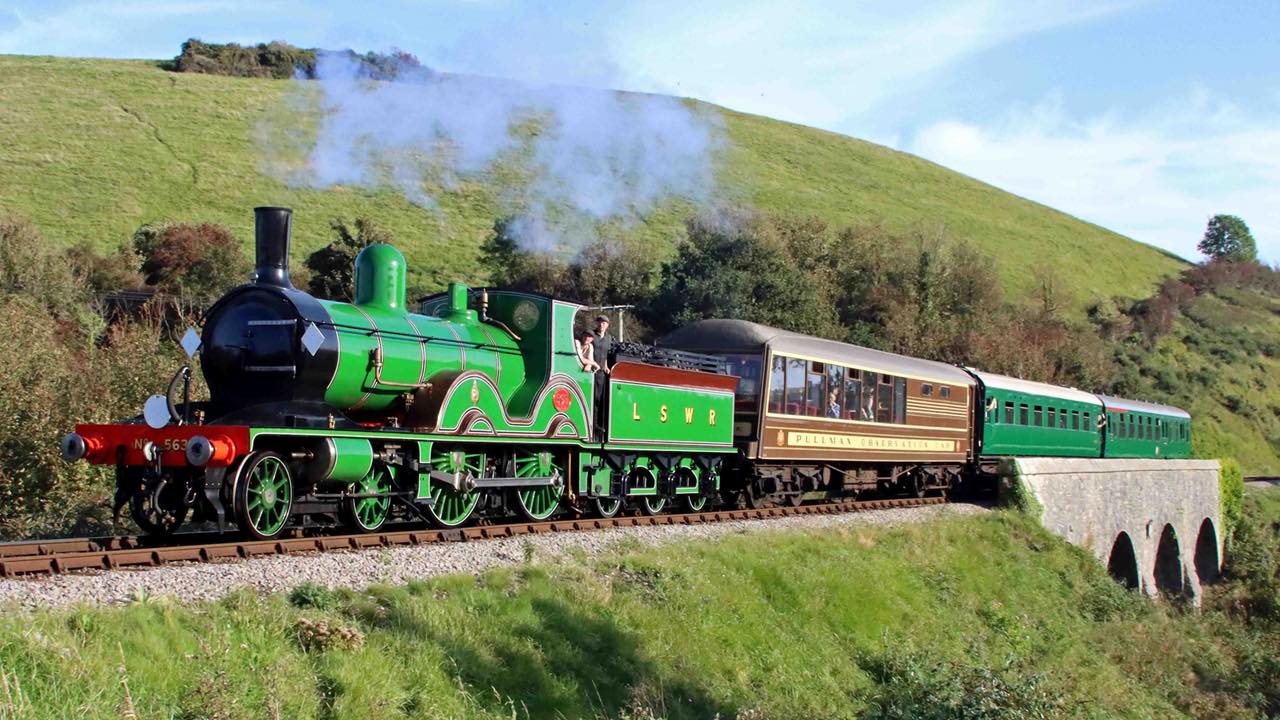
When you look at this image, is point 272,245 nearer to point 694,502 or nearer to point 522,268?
point 694,502

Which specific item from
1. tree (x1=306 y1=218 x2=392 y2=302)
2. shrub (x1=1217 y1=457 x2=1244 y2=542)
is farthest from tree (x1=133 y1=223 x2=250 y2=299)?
shrub (x1=1217 y1=457 x2=1244 y2=542)

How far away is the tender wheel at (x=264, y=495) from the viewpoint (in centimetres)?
1013

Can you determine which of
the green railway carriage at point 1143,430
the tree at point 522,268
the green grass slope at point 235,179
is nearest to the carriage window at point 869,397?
the green grass slope at point 235,179

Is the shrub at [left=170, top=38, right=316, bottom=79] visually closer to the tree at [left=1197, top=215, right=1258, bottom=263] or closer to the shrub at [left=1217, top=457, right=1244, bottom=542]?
the shrub at [left=1217, top=457, right=1244, bottom=542]

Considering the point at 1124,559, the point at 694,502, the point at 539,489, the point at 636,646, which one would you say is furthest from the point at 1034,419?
the point at 636,646

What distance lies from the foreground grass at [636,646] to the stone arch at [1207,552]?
2133cm

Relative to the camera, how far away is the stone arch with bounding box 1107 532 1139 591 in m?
30.4

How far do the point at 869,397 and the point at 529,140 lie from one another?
8631 mm

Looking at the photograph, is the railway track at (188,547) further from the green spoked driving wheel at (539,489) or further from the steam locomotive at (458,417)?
the green spoked driving wheel at (539,489)

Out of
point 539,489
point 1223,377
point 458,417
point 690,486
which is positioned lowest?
point 690,486

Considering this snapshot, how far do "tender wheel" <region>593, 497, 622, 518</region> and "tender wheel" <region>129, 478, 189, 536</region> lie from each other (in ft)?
20.8

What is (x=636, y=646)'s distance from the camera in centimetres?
985

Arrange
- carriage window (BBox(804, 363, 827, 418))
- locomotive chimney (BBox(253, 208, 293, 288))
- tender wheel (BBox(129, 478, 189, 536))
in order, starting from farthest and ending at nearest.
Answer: carriage window (BBox(804, 363, 827, 418))
locomotive chimney (BBox(253, 208, 293, 288))
tender wheel (BBox(129, 478, 189, 536))

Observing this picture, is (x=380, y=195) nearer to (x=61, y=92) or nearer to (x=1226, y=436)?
(x=61, y=92)
